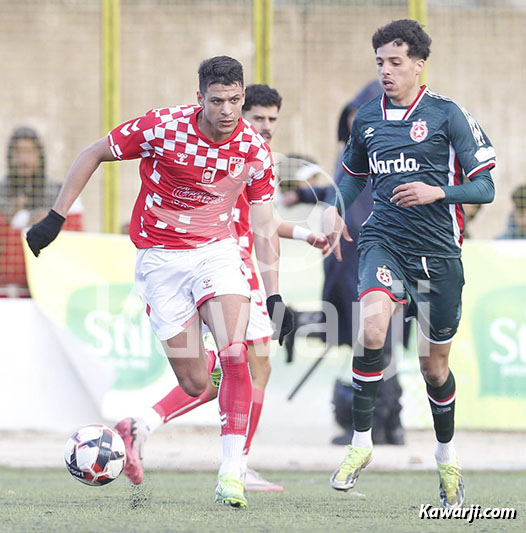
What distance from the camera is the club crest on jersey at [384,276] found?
5906mm

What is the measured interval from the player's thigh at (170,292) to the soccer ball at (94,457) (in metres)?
0.58

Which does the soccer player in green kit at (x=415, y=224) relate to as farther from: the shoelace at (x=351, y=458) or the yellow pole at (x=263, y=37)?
the yellow pole at (x=263, y=37)

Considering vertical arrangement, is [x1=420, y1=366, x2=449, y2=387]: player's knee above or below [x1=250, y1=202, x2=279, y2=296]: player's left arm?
below

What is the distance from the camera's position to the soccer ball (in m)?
5.71

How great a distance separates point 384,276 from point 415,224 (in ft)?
1.04

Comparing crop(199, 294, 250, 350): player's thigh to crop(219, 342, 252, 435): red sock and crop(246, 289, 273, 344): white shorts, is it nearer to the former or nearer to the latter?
crop(219, 342, 252, 435): red sock

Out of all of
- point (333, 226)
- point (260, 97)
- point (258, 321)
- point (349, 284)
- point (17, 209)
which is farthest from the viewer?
point (17, 209)

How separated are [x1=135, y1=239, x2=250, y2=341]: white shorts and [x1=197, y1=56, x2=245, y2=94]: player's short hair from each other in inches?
31.7

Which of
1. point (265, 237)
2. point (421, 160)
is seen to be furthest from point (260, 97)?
point (421, 160)

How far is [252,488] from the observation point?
23.1 ft

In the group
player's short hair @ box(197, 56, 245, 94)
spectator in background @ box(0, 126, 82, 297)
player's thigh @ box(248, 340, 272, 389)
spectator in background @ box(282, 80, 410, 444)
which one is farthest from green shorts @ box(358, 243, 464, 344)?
spectator in background @ box(0, 126, 82, 297)

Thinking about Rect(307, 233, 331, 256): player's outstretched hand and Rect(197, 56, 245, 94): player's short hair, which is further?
Rect(307, 233, 331, 256): player's outstretched hand

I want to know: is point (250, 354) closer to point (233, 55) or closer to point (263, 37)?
point (263, 37)

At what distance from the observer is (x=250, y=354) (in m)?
7.12
